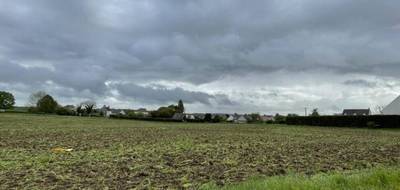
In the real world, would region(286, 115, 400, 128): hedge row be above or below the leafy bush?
below

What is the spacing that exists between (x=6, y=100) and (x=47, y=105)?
24773 mm

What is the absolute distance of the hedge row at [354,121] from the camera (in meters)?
70.6

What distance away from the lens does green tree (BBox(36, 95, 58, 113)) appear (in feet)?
516

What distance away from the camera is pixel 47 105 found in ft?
518

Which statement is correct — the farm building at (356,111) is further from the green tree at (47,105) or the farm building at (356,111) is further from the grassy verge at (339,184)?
the grassy verge at (339,184)

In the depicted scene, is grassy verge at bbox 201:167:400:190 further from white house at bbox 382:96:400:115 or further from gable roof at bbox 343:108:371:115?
gable roof at bbox 343:108:371:115

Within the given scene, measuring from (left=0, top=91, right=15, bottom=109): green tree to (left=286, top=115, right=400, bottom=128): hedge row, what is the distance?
121 metres

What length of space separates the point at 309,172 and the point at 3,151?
14266 millimetres

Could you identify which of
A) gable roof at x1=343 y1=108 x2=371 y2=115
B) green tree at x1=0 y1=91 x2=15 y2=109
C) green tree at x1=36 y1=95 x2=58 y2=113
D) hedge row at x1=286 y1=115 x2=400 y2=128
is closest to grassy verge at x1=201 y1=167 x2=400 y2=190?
hedge row at x1=286 y1=115 x2=400 y2=128

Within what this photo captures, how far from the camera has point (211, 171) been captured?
13.6 meters

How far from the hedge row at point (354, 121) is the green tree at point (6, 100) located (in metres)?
121

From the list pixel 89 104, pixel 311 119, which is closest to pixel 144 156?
pixel 311 119

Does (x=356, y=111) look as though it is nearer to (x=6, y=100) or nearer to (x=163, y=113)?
(x=163, y=113)

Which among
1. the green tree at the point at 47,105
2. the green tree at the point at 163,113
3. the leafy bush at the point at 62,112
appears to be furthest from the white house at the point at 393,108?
the green tree at the point at 47,105
